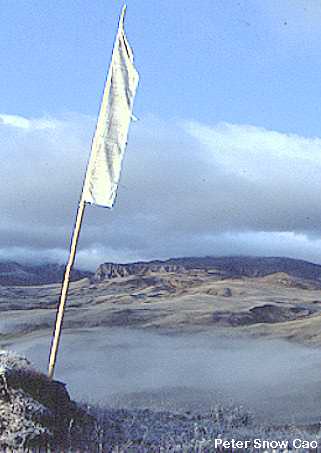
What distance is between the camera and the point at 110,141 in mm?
9234

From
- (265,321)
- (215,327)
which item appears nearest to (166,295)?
(265,321)

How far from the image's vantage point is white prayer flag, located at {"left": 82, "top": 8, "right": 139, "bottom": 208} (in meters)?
9.18

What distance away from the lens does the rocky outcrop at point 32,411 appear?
8078mm

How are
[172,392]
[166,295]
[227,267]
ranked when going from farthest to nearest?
1. [227,267]
2. [166,295]
3. [172,392]

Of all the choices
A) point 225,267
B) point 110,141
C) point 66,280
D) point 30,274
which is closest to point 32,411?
point 66,280

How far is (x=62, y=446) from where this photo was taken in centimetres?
833

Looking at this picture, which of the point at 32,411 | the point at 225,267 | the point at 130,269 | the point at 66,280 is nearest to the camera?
the point at 32,411

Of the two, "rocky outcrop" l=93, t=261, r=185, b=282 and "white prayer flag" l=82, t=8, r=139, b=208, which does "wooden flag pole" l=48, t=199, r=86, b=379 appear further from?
"rocky outcrop" l=93, t=261, r=185, b=282

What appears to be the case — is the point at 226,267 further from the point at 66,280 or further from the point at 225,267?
the point at 66,280

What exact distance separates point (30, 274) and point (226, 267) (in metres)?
29.3

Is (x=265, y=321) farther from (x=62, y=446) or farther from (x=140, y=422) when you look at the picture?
(x=62, y=446)

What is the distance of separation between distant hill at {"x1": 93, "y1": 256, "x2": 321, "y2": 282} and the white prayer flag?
2153 inches

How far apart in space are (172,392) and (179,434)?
635cm

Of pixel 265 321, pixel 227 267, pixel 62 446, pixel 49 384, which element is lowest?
pixel 62 446
